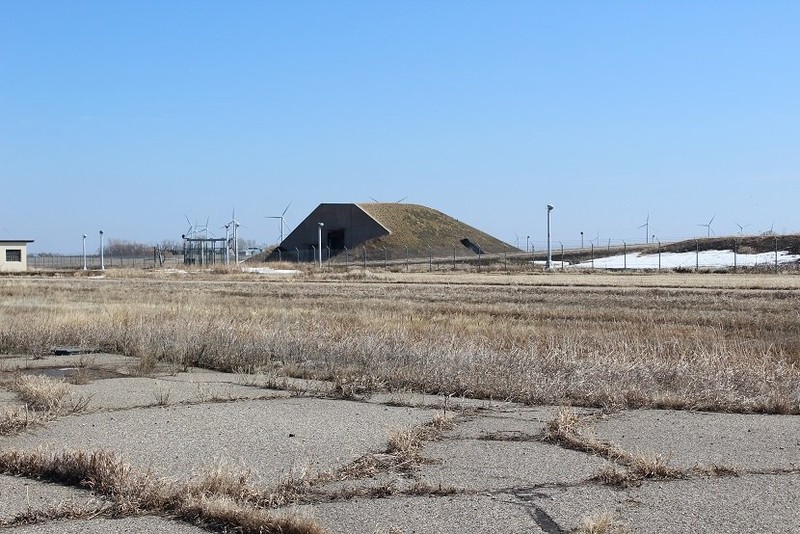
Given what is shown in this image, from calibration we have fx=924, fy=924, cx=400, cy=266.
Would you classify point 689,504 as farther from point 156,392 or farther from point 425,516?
point 156,392

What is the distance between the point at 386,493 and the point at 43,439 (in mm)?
3804

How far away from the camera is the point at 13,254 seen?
8988 cm

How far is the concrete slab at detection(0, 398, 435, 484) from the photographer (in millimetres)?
8125

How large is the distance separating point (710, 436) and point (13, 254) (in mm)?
90280

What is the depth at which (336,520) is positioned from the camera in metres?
6.46

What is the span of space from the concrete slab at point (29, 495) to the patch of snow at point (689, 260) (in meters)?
78.7

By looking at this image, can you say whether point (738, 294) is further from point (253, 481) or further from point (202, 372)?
point (253, 481)

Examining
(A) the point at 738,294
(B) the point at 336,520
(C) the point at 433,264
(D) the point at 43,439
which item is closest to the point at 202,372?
(D) the point at 43,439

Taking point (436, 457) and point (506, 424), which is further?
point (506, 424)

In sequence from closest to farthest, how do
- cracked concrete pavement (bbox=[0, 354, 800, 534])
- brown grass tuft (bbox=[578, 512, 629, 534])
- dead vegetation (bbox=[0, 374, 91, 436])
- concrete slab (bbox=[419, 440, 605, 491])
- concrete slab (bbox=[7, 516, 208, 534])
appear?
brown grass tuft (bbox=[578, 512, 629, 534])
concrete slab (bbox=[7, 516, 208, 534])
cracked concrete pavement (bbox=[0, 354, 800, 534])
concrete slab (bbox=[419, 440, 605, 491])
dead vegetation (bbox=[0, 374, 91, 436])

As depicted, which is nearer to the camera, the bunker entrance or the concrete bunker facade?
the concrete bunker facade

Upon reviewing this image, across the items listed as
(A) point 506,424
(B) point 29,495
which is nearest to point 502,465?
(A) point 506,424

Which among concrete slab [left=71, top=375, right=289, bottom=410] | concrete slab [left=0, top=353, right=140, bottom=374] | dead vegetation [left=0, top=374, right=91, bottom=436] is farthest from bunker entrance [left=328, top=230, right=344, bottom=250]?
dead vegetation [left=0, top=374, right=91, bottom=436]

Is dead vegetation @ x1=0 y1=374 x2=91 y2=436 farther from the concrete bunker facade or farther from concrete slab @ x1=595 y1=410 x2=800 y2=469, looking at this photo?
the concrete bunker facade
